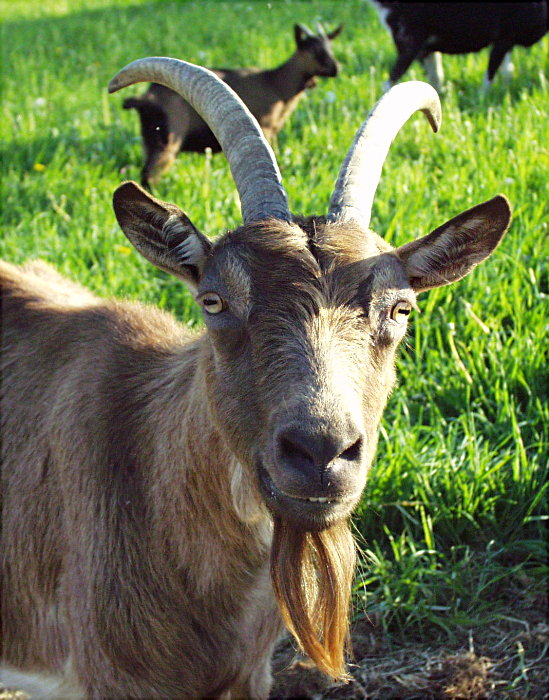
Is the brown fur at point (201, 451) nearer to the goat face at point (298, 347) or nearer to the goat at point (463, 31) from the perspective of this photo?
the goat face at point (298, 347)

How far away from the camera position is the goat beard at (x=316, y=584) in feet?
8.43

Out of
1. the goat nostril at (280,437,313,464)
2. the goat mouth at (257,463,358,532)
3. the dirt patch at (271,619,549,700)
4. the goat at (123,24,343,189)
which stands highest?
the goat at (123,24,343,189)

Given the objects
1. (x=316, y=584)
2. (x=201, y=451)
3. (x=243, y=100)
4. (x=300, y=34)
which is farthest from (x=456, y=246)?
(x=300, y=34)

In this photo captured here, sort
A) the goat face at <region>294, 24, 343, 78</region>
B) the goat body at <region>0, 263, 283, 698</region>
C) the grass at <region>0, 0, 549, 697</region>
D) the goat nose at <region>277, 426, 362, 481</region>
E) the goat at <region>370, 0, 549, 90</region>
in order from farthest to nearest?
the goat face at <region>294, 24, 343, 78</region> < the goat at <region>370, 0, 549, 90</region> < the grass at <region>0, 0, 549, 697</region> < the goat body at <region>0, 263, 283, 698</region> < the goat nose at <region>277, 426, 362, 481</region>

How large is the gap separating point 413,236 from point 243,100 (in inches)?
112

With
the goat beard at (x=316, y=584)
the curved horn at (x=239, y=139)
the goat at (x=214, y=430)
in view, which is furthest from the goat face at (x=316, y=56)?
the goat beard at (x=316, y=584)

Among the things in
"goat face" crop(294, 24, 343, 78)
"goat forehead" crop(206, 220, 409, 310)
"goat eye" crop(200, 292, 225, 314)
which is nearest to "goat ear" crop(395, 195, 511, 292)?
"goat forehead" crop(206, 220, 409, 310)

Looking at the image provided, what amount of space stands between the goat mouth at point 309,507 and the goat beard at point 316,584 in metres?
0.18

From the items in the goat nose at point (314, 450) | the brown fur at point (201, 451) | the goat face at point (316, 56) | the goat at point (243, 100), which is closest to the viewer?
the goat nose at point (314, 450)

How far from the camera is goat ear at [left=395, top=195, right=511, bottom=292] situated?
8.96ft

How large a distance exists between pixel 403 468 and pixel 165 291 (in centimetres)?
196

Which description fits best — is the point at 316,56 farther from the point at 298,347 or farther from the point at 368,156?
the point at 298,347

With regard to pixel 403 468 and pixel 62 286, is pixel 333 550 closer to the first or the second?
pixel 403 468

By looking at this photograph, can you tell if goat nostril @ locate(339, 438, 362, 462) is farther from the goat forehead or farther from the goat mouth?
the goat forehead
